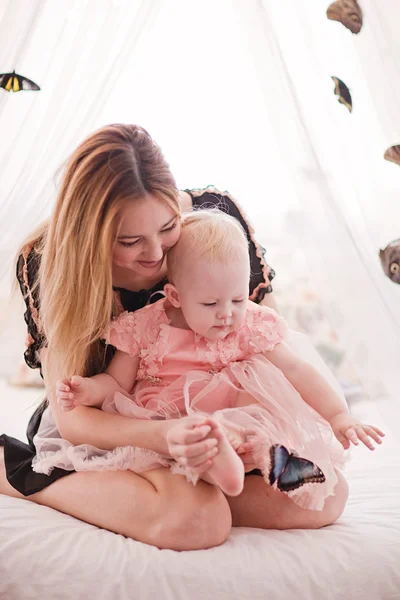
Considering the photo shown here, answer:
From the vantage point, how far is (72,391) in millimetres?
1347

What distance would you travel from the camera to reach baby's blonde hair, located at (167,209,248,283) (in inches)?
53.9

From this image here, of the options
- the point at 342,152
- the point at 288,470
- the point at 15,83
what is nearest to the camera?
the point at 288,470

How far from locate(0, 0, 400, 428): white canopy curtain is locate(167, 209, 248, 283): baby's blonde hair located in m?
0.39

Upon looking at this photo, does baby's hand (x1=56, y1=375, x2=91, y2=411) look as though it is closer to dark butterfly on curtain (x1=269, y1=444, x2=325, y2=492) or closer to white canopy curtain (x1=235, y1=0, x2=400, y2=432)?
dark butterfly on curtain (x1=269, y1=444, x2=325, y2=492)

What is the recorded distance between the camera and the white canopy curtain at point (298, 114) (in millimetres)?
1672

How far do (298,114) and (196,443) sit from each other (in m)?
0.93

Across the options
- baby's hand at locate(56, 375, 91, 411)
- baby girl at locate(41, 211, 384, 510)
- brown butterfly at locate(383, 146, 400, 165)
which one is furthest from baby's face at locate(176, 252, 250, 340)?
brown butterfly at locate(383, 146, 400, 165)

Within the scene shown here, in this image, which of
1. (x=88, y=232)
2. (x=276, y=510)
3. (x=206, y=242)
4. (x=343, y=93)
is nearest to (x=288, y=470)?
(x=276, y=510)

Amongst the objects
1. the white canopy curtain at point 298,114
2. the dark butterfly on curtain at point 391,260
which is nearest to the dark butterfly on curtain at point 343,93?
the white canopy curtain at point 298,114

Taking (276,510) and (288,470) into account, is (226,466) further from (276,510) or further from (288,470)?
(276,510)

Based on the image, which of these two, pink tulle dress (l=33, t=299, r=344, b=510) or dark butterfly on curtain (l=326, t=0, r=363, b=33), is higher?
dark butterfly on curtain (l=326, t=0, r=363, b=33)

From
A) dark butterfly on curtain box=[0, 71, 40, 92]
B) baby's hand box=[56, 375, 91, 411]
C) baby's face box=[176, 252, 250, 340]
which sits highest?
dark butterfly on curtain box=[0, 71, 40, 92]

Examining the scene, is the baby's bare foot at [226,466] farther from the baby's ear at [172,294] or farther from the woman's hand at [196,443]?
the baby's ear at [172,294]


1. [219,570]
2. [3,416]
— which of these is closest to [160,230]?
[219,570]
